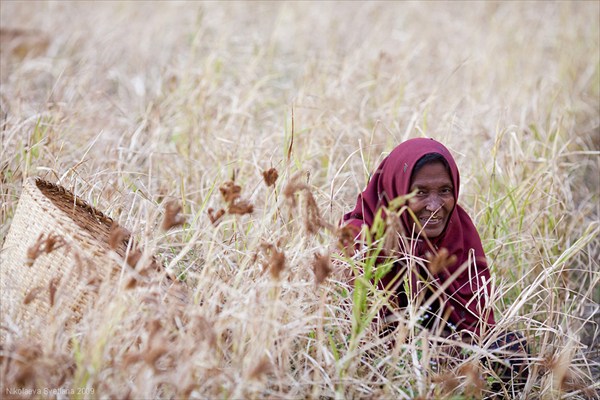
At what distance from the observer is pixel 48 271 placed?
2.21m

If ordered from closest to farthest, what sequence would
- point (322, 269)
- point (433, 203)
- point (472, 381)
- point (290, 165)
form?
point (322, 269) < point (472, 381) < point (433, 203) < point (290, 165)

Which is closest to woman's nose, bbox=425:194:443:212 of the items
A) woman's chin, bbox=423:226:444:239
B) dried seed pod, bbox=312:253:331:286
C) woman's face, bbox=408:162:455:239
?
woman's face, bbox=408:162:455:239

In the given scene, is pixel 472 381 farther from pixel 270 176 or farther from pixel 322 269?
pixel 270 176

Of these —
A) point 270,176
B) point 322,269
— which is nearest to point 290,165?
point 270,176

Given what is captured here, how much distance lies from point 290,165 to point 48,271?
3.68 feet

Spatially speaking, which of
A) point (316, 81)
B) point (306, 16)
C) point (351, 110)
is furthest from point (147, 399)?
point (306, 16)

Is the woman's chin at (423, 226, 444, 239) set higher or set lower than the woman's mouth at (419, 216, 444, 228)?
lower

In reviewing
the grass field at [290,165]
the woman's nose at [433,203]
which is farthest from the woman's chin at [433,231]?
the grass field at [290,165]

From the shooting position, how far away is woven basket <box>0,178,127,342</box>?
6.83ft

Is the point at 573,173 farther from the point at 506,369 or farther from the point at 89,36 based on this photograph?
the point at 89,36

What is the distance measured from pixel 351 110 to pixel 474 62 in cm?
161

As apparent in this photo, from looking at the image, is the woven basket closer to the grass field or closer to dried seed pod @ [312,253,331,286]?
the grass field

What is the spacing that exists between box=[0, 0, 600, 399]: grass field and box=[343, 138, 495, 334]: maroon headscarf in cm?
Result: 13

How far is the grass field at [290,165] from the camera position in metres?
2.05
